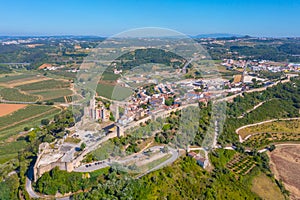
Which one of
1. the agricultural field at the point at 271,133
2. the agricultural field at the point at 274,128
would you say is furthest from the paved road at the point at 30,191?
the agricultural field at the point at 274,128

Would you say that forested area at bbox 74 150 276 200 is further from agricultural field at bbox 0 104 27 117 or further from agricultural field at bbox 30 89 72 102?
agricultural field at bbox 30 89 72 102

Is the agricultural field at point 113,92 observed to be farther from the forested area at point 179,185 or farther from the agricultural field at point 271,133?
the forested area at point 179,185

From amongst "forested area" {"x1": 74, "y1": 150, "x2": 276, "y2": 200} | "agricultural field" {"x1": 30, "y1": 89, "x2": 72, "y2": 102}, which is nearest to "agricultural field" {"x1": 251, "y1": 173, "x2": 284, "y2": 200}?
"forested area" {"x1": 74, "y1": 150, "x2": 276, "y2": 200}

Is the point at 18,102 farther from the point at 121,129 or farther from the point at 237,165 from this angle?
the point at 237,165

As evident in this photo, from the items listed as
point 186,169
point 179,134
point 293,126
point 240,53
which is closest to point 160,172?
point 186,169

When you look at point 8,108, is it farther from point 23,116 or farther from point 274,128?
point 274,128

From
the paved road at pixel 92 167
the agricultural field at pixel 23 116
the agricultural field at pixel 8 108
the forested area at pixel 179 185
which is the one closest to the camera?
the forested area at pixel 179 185

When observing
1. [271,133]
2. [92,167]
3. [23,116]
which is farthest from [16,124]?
[271,133]
